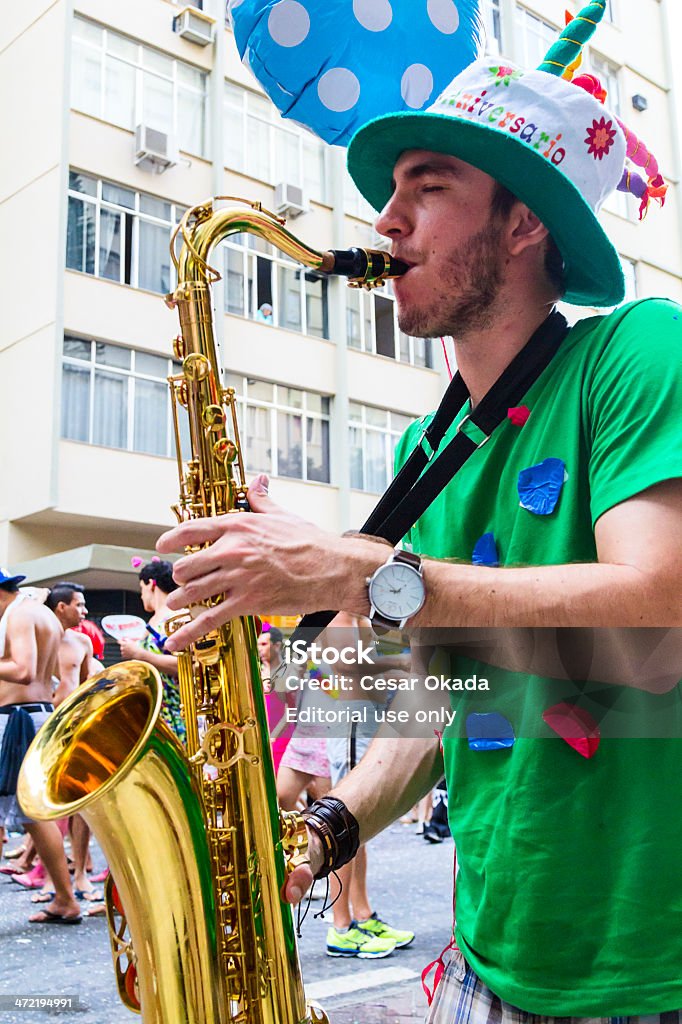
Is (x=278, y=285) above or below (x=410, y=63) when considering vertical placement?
above

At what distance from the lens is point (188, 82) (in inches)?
764

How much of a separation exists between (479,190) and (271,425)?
58.5 feet

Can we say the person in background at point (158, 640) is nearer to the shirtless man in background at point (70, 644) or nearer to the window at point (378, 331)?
the shirtless man in background at point (70, 644)

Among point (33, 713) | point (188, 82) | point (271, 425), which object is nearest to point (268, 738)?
point (33, 713)

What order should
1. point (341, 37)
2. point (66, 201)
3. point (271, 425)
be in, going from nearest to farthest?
1. point (341, 37)
2. point (66, 201)
3. point (271, 425)

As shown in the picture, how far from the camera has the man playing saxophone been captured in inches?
54.8

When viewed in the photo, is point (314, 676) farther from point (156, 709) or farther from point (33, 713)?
point (33, 713)

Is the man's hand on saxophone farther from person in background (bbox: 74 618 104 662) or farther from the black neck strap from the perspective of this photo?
person in background (bbox: 74 618 104 662)

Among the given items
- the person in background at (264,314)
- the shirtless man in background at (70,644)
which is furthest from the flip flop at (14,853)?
the person in background at (264,314)

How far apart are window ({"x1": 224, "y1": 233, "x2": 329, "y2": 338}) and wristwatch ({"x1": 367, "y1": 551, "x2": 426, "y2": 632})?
58.5ft

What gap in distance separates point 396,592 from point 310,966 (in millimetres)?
4370

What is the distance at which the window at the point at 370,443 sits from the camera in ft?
68.5

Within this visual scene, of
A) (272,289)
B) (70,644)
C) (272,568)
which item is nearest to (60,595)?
(70,644)

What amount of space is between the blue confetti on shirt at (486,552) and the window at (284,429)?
1723 centimetres
